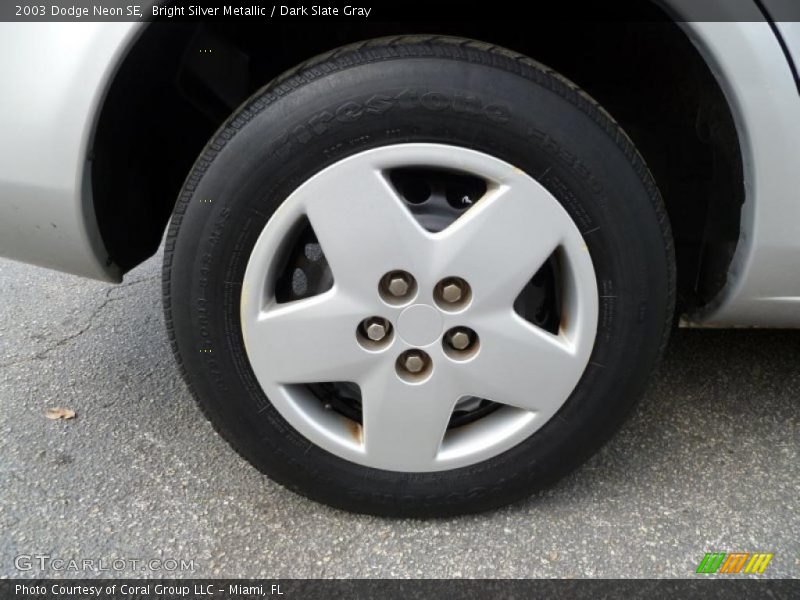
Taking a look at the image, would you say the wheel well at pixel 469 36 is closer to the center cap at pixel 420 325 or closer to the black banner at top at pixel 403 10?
the black banner at top at pixel 403 10

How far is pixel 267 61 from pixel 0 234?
0.70 m

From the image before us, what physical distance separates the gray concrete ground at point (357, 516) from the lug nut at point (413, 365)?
1.21ft

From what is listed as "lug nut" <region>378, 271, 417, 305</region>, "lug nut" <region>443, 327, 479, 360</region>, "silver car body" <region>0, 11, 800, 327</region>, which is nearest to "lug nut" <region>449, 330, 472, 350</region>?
"lug nut" <region>443, 327, 479, 360</region>

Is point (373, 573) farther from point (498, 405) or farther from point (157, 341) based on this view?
point (157, 341)

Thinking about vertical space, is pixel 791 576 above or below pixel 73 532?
above

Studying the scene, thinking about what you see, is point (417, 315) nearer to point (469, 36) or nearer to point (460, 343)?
point (460, 343)

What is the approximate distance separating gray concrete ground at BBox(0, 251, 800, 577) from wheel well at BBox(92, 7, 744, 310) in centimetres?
43

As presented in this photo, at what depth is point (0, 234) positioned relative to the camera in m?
1.24

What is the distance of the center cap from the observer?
1159 mm

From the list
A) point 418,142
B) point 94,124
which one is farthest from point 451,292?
point 94,124

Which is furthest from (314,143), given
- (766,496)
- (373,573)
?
(766,496)

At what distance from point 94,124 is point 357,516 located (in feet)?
3.15

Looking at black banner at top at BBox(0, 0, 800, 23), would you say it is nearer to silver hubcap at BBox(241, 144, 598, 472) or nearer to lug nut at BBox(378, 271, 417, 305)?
silver hubcap at BBox(241, 144, 598, 472)

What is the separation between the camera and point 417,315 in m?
1.16
